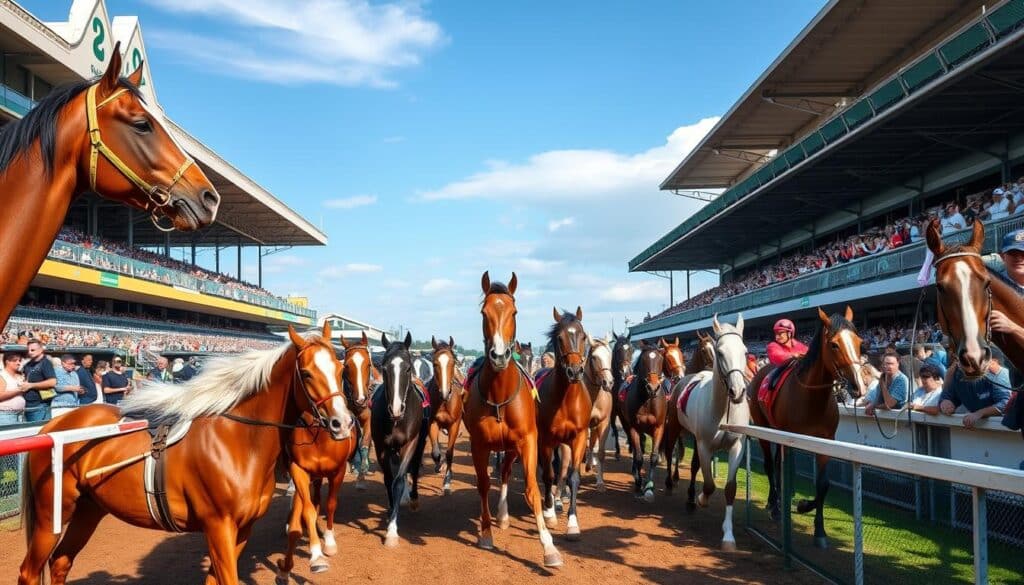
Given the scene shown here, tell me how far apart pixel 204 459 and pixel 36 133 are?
2.18m

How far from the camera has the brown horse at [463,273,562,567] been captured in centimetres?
623

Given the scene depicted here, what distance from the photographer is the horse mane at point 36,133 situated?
2.39m

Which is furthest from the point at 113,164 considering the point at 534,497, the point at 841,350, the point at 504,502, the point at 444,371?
the point at 444,371

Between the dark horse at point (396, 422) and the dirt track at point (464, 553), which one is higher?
the dark horse at point (396, 422)

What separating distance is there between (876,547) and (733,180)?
40.3 m

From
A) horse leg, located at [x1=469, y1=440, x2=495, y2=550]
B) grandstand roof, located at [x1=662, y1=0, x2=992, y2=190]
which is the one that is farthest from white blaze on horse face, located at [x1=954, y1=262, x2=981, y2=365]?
grandstand roof, located at [x1=662, y1=0, x2=992, y2=190]

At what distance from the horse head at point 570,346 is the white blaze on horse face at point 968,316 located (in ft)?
14.2

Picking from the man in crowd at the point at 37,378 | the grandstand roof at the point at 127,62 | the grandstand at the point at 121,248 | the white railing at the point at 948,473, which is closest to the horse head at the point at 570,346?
the white railing at the point at 948,473

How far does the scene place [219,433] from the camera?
4.12 m

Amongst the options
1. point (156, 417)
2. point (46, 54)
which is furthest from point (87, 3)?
point (156, 417)

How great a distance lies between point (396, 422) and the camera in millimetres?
7609

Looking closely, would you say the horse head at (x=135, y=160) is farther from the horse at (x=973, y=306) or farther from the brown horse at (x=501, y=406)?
the brown horse at (x=501, y=406)

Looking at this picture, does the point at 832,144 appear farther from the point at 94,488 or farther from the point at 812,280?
the point at 94,488

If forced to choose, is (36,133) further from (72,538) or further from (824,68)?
(824,68)
